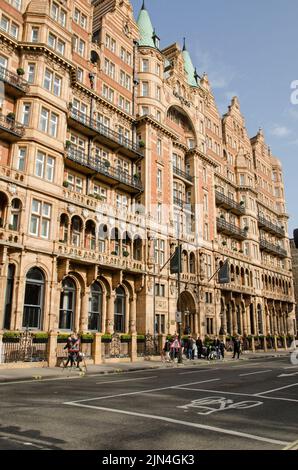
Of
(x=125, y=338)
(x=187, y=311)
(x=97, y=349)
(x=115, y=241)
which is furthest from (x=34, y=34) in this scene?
(x=187, y=311)

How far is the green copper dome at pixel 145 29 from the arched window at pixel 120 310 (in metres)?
27.1

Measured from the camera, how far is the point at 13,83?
1012 inches

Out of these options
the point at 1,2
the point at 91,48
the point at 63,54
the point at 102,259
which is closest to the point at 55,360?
the point at 102,259

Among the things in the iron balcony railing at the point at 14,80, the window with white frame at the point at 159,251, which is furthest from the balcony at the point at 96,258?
the iron balcony railing at the point at 14,80

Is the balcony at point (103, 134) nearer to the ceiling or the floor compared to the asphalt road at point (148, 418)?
nearer to the ceiling

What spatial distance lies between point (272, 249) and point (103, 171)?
130 feet

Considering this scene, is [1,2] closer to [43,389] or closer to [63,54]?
[63,54]

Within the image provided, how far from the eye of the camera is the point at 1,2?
2694 centimetres

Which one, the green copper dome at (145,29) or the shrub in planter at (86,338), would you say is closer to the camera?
the shrub in planter at (86,338)

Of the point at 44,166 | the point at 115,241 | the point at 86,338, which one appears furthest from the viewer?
the point at 115,241

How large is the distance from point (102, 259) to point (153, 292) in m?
6.93

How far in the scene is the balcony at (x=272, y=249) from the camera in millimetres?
60188

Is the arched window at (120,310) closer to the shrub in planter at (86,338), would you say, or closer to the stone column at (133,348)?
the stone column at (133,348)

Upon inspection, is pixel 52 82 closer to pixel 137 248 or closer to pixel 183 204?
pixel 137 248
